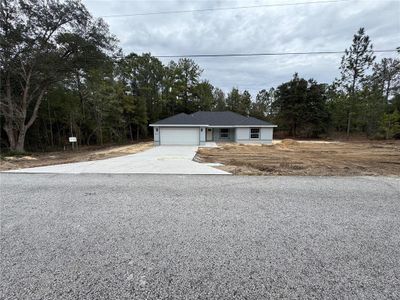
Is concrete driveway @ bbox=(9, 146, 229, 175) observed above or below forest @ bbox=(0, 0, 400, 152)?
below

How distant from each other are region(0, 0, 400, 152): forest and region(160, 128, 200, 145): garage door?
7219 millimetres

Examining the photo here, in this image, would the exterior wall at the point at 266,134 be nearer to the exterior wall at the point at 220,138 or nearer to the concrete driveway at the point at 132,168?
the exterior wall at the point at 220,138

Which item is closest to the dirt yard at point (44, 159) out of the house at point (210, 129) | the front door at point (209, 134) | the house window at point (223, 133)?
the house at point (210, 129)

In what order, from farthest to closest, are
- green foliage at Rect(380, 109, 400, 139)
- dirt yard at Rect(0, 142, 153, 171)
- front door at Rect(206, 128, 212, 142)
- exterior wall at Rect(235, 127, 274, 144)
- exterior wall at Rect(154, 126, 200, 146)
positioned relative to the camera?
front door at Rect(206, 128, 212, 142) → green foliage at Rect(380, 109, 400, 139) → exterior wall at Rect(235, 127, 274, 144) → exterior wall at Rect(154, 126, 200, 146) → dirt yard at Rect(0, 142, 153, 171)

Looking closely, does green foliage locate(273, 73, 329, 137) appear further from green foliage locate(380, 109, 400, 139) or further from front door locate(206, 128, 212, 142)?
front door locate(206, 128, 212, 142)

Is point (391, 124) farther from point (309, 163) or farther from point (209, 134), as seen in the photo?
point (309, 163)

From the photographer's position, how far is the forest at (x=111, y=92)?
42.7 ft

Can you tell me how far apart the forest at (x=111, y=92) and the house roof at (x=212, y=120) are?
7268 millimetres

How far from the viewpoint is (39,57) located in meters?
12.9

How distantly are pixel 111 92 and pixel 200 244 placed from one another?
24951mm

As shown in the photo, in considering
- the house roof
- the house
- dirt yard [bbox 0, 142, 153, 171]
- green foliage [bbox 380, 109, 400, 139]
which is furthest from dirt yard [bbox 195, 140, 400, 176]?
green foliage [bbox 380, 109, 400, 139]

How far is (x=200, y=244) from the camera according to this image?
260 centimetres

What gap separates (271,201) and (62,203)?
4359mm

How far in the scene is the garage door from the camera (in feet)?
64.7
